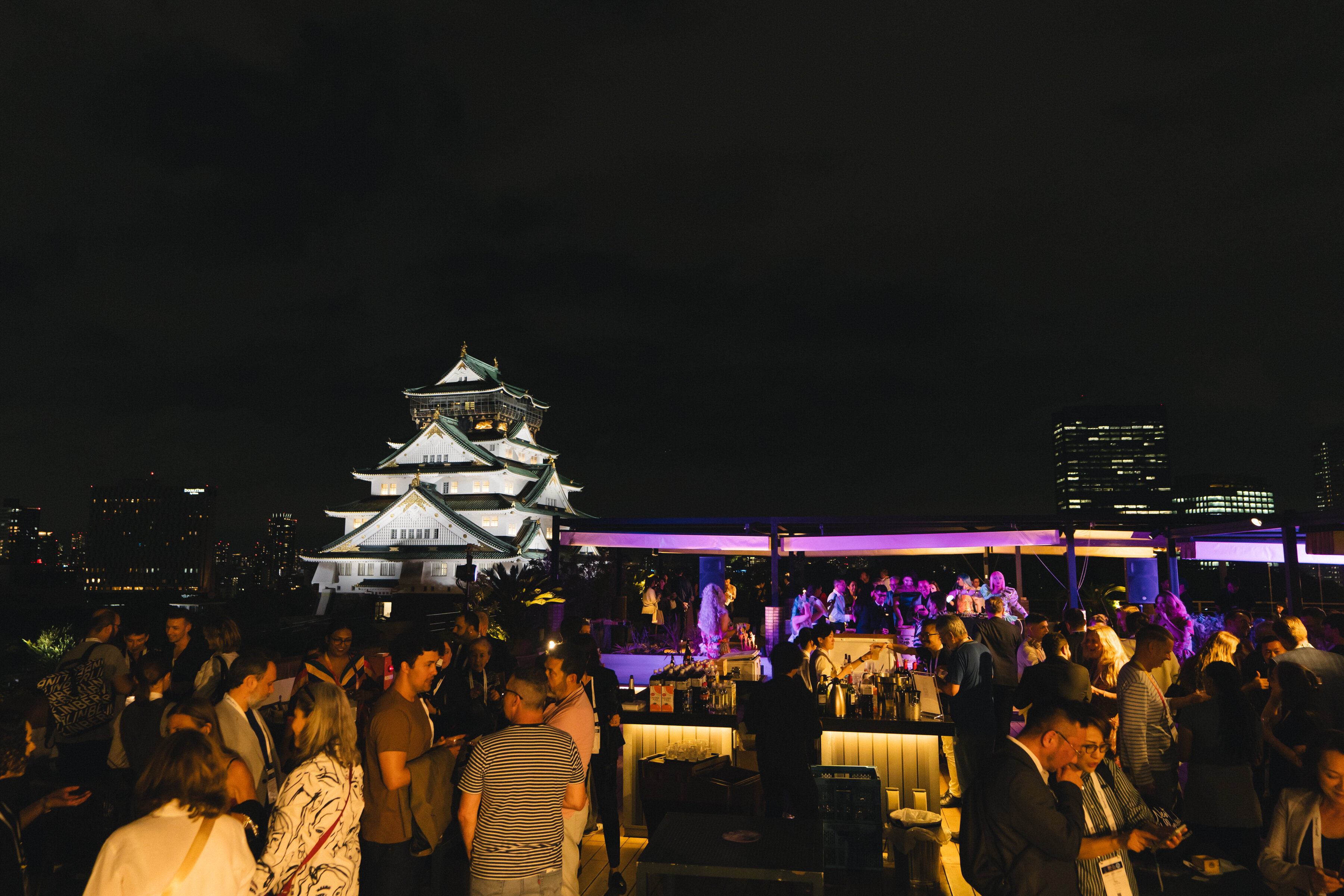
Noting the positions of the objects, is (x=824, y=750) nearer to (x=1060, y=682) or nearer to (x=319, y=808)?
(x=1060, y=682)

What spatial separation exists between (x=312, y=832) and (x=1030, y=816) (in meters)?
2.57

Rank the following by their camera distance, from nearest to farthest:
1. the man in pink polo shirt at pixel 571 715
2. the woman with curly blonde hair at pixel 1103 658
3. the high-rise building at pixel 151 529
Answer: the man in pink polo shirt at pixel 571 715, the woman with curly blonde hair at pixel 1103 658, the high-rise building at pixel 151 529

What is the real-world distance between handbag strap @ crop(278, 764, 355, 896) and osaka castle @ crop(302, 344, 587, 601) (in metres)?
31.4

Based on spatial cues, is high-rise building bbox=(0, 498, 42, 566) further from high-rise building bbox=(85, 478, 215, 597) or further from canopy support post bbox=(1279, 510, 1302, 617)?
canopy support post bbox=(1279, 510, 1302, 617)

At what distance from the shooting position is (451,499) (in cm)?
3988

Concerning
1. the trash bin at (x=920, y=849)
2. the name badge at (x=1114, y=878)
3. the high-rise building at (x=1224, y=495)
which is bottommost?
the trash bin at (x=920, y=849)

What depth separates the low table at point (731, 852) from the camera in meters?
3.69

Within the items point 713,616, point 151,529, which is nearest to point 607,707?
point 713,616

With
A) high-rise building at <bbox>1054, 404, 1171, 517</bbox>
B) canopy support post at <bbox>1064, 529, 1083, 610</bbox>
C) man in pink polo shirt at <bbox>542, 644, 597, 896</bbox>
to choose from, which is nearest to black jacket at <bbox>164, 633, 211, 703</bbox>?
man in pink polo shirt at <bbox>542, 644, 597, 896</bbox>

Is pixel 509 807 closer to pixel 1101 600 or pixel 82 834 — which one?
pixel 82 834

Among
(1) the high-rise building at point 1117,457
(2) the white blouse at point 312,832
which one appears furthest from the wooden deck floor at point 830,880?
(1) the high-rise building at point 1117,457

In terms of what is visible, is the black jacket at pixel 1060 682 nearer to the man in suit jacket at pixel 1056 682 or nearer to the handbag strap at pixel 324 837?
the man in suit jacket at pixel 1056 682

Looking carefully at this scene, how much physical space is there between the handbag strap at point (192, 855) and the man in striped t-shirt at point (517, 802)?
41.6 inches

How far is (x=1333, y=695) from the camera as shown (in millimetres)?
5172
